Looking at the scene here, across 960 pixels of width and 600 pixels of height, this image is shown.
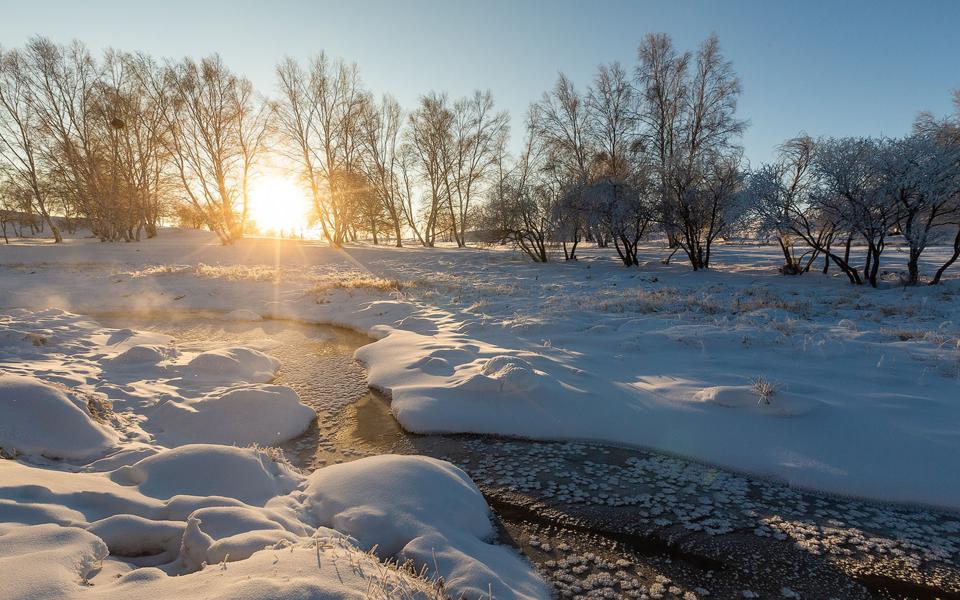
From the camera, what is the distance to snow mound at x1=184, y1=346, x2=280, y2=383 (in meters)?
→ 6.47

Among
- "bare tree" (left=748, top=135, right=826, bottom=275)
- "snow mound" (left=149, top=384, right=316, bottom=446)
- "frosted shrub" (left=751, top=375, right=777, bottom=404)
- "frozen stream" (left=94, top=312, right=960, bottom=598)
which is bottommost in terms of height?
"frozen stream" (left=94, top=312, right=960, bottom=598)

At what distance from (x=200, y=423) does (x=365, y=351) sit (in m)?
3.40

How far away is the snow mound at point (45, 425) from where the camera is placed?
3691mm

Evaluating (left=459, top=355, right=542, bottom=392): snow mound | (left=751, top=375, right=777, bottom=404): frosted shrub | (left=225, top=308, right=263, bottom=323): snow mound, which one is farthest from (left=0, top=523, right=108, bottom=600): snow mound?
(left=225, top=308, right=263, bottom=323): snow mound

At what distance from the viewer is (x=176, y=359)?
23.3ft

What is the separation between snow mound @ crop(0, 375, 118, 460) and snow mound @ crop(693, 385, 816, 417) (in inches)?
256

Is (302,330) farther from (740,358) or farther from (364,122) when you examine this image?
(364,122)

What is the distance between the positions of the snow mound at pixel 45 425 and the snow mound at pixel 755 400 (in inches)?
256

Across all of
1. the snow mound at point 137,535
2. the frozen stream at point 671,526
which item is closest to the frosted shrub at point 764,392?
the frozen stream at point 671,526

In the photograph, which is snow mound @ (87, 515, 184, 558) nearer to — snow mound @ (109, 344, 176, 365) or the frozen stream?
the frozen stream

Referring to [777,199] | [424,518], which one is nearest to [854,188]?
[777,199]

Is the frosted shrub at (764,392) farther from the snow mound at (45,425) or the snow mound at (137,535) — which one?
the snow mound at (45,425)

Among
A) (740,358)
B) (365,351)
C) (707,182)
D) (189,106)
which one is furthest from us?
(189,106)

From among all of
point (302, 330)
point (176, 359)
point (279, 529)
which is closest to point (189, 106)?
point (302, 330)
